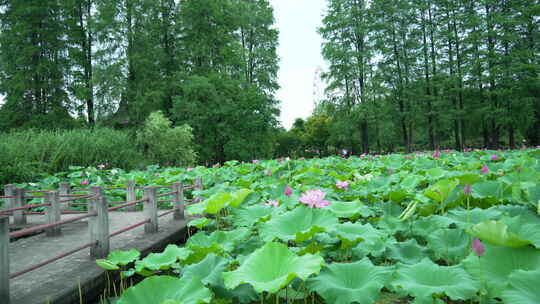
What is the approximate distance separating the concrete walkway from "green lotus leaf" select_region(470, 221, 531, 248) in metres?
2.11

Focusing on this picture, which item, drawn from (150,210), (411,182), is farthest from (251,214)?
A: (411,182)

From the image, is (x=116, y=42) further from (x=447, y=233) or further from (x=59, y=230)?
(x=447, y=233)

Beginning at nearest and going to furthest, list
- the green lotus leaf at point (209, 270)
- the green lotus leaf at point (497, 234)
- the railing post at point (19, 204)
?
the green lotus leaf at point (497, 234) < the green lotus leaf at point (209, 270) < the railing post at point (19, 204)

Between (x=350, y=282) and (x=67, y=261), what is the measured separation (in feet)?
7.40

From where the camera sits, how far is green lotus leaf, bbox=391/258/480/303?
1122 millimetres

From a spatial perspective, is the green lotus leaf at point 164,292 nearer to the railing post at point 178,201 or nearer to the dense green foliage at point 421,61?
the railing post at point 178,201

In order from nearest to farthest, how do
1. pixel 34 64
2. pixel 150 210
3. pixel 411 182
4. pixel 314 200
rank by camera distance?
pixel 314 200 < pixel 411 182 < pixel 150 210 < pixel 34 64

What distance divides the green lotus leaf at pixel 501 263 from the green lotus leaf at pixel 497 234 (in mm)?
40

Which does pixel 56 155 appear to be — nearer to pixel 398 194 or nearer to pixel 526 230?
pixel 398 194

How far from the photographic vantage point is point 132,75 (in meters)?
19.0

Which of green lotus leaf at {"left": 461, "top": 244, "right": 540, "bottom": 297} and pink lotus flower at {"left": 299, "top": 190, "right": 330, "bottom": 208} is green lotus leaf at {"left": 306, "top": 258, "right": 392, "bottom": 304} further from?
pink lotus flower at {"left": 299, "top": 190, "right": 330, "bottom": 208}

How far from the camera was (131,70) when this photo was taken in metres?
18.8

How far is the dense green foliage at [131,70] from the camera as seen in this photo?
1820cm

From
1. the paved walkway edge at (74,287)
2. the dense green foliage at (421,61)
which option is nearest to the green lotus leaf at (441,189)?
the paved walkway edge at (74,287)
